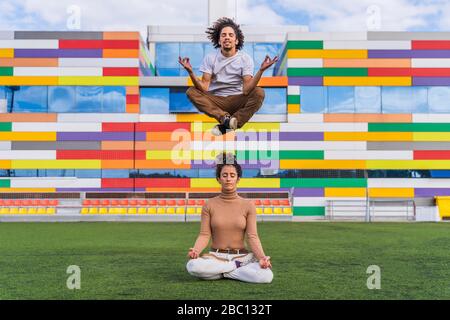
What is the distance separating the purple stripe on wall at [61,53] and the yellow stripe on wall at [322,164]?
11487 millimetres

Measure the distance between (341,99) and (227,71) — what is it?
79.0 feet

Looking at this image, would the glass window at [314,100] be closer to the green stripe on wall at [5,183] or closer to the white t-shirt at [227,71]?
the green stripe on wall at [5,183]

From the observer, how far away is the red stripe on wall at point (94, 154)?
29.4m

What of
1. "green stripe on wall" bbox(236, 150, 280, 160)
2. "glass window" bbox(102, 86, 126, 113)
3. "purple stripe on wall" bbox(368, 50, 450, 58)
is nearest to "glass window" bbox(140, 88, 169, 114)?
"glass window" bbox(102, 86, 126, 113)

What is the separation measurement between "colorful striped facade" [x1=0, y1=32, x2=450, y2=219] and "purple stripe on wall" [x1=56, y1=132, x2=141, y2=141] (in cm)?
5

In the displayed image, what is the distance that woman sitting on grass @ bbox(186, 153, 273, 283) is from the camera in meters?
7.42

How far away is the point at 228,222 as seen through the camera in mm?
7477

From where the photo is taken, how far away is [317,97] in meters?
29.5

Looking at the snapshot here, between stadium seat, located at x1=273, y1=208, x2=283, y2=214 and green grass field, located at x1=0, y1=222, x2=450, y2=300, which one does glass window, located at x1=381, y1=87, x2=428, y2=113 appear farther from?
green grass field, located at x1=0, y1=222, x2=450, y2=300

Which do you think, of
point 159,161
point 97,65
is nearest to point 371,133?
point 159,161

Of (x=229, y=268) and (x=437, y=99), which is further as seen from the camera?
(x=437, y=99)

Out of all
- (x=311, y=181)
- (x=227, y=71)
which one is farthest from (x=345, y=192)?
(x=227, y=71)

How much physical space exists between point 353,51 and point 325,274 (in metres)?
22.7

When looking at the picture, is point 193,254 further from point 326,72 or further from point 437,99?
point 437,99
